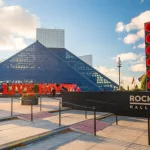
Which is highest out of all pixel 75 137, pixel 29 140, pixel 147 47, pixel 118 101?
pixel 147 47

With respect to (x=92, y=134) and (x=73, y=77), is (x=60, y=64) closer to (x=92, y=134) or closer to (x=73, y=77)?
(x=73, y=77)

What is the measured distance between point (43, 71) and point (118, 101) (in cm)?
8220

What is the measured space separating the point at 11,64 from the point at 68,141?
8858cm

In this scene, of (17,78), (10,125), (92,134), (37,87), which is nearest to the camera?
(92,134)

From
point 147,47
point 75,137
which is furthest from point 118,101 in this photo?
point 75,137

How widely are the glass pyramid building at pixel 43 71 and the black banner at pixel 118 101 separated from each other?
71541mm

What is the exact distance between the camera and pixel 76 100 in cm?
1919

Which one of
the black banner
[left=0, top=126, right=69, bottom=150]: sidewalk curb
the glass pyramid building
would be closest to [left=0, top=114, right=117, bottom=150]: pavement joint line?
[left=0, top=126, right=69, bottom=150]: sidewalk curb

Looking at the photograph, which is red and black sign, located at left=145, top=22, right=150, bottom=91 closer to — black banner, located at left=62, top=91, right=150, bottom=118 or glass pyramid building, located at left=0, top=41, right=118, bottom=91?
black banner, located at left=62, top=91, right=150, bottom=118

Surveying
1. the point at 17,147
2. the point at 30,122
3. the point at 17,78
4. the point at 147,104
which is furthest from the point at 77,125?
the point at 17,78

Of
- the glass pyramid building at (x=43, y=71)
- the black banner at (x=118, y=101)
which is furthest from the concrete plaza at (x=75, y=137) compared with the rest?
the glass pyramid building at (x=43, y=71)

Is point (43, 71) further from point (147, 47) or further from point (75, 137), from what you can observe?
point (75, 137)

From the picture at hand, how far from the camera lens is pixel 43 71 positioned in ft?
319

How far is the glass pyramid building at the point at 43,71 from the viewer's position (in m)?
91.7
